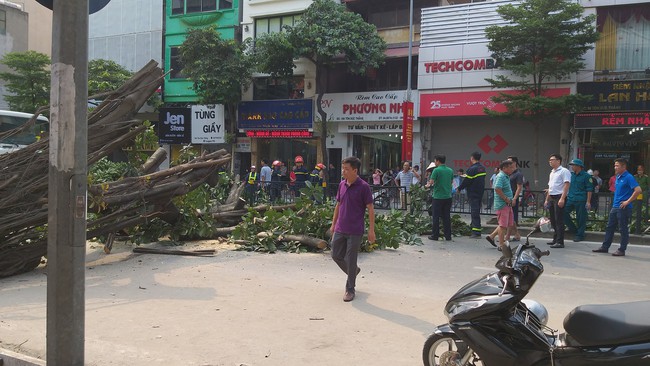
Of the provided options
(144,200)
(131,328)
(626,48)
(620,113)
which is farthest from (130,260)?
(626,48)

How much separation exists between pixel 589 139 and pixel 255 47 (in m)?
16.4

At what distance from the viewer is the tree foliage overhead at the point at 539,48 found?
61.9 ft

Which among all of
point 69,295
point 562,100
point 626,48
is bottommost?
point 69,295

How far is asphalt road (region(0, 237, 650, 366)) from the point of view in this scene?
449 cm

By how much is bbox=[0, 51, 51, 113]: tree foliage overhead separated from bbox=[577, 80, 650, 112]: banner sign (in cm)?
2822

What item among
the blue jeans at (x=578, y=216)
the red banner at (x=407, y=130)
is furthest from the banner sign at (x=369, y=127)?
the blue jeans at (x=578, y=216)

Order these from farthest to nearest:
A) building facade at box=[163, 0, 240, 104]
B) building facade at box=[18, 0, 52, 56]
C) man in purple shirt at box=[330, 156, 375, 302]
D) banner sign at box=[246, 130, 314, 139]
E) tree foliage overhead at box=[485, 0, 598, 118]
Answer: building facade at box=[18, 0, 52, 56] → building facade at box=[163, 0, 240, 104] → banner sign at box=[246, 130, 314, 139] → tree foliage overhead at box=[485, 0, 598, 118] → man in purple shirt at box=[330, 156, 375, 302]

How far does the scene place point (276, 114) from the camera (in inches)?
1086

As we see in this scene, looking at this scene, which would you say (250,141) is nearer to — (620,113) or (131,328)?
(620,113)

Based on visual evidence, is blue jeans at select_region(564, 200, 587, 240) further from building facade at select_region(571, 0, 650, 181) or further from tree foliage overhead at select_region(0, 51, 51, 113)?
tree foliage overhead at select_region(0, 51, 51, 113)

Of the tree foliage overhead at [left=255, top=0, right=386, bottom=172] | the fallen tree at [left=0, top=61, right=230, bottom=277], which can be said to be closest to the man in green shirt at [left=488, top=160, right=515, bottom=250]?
the fallen tree at [left=0, top=61, right=230, bottom=277]

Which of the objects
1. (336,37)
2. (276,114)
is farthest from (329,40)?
(276,114)

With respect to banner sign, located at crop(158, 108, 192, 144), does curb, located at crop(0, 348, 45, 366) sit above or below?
below

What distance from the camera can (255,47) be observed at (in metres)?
27.0
